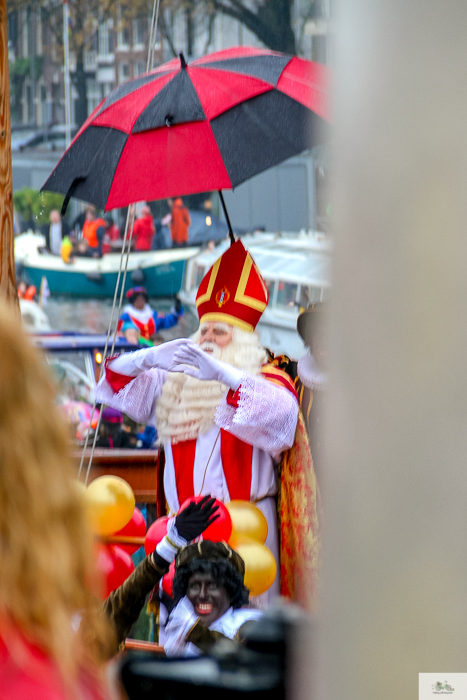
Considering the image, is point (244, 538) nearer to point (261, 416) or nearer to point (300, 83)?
point (261, 416)

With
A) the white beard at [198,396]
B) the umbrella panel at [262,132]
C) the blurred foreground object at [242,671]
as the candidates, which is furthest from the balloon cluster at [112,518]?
the blurred foreground object at [242,671]

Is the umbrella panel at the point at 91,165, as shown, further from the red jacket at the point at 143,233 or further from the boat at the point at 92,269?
the red jacket at the point at 143,233

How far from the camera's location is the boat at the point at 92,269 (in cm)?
1033

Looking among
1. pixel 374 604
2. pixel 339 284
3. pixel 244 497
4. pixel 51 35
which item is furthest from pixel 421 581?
pixel 51 35

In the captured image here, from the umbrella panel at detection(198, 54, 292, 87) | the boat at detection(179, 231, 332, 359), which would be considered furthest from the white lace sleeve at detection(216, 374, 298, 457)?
the boat at detection(179, 231, 332, 359)

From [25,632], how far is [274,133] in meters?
2.51

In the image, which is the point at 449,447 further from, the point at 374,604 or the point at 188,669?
the point at 188,669

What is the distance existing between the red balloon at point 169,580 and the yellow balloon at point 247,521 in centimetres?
24

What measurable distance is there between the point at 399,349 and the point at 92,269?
10.3 meters

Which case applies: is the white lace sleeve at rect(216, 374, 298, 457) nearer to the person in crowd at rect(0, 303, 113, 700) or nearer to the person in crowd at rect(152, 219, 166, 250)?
the person in crowd at rect(0, 303, 113, 700)

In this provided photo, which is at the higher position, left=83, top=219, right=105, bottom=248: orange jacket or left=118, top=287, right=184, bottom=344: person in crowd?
left=83, top=219, right=105, bottom=248: orange jacket

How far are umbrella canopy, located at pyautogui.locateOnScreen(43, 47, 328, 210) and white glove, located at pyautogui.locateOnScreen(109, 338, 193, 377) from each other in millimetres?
518

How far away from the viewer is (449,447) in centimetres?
61

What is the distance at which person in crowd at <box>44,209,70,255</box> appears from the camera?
35.4 ft
